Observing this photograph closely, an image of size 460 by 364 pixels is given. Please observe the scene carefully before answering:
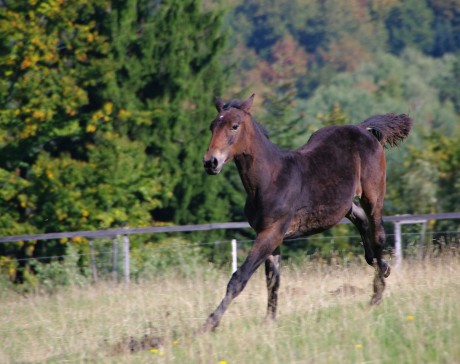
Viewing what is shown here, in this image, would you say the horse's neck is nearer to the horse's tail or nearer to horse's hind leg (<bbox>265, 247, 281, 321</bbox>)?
horse's hind leg (<bbox>265, 247, 281, 321</bbox>)

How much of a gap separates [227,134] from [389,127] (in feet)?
9.69

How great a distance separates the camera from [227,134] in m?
7.49

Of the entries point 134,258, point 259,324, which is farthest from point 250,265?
point 134,258

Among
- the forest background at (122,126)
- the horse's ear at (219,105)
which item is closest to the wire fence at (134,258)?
the forest background at (122,126)

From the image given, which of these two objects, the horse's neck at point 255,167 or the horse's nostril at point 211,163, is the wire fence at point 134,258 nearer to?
the horse's neck at point 255,167

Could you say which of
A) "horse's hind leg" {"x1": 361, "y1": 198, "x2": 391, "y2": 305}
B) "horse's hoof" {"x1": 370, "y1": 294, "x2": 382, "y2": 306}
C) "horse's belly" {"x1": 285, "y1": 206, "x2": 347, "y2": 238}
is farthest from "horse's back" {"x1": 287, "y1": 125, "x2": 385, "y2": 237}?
"horse's hoof" {"x1": 370, "y1": 294, "x2": 382, "y2": 306}

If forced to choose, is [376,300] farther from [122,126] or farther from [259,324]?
[122,126]

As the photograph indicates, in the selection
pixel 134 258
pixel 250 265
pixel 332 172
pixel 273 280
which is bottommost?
pixel 134 258

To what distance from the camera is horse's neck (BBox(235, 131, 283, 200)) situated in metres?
7.83

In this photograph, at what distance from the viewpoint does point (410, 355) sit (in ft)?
20.1

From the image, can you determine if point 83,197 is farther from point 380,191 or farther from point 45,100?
point 380,191

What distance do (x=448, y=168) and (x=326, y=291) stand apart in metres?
17.2

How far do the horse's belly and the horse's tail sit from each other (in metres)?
1.45

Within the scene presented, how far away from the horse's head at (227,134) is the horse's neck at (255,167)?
117 mm
